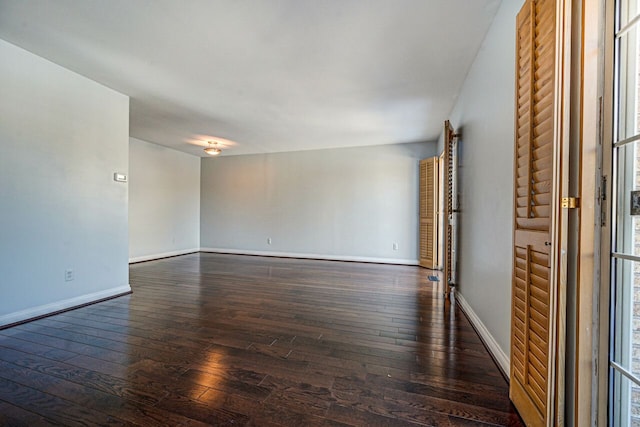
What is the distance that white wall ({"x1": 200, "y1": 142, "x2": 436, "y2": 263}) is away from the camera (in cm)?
564

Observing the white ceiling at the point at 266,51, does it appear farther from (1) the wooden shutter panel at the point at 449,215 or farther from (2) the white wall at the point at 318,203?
(2) the white wall at the point at 318,203

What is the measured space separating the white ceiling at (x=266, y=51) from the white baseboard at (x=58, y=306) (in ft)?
7.83

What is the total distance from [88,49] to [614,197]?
3704mm

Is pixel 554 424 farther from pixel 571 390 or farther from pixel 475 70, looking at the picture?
pixel 475 70

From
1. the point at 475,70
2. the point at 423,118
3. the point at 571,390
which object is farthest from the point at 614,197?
the point at 423,118

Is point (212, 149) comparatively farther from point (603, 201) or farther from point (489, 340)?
point (603, 201)

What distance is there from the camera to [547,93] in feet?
3.69

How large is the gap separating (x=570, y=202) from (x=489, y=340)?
56.8 inches

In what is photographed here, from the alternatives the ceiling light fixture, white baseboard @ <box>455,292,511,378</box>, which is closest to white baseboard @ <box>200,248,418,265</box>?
the ceiling light fixture

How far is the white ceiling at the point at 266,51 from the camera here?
1927mm

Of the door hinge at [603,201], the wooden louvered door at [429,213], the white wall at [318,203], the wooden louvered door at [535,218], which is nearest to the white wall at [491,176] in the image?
the wooden louvered door at [535,218]

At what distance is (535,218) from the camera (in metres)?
1.22

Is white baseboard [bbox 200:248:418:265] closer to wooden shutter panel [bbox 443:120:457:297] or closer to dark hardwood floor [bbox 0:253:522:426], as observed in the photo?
wooden shutter panel [bbox 443:120:457:297]

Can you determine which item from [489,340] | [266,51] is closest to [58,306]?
[266,51]
